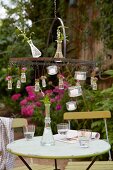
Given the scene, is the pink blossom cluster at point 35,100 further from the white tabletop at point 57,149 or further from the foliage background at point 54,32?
the white tabletop at point 57,149

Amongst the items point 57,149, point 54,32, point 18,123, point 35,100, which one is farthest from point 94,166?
point 54,32

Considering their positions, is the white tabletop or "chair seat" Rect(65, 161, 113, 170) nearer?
the white tabletop

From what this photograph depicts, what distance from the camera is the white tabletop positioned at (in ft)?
8.23

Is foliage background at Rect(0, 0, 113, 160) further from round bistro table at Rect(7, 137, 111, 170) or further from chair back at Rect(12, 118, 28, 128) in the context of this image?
round bistro table at Rect(7, 137, 111, 170)

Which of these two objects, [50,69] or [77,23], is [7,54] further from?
[50,69]

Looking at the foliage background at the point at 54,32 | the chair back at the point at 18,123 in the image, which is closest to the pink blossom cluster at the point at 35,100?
the foliage background at the point at 54,32

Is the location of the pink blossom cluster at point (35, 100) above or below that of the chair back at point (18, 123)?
below

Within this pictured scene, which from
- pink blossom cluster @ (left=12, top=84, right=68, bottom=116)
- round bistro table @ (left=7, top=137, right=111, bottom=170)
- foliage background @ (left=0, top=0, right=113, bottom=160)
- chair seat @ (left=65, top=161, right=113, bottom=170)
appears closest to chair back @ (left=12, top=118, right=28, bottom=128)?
round bistro table @ (left=7, top=137, right=111, bottom=170)

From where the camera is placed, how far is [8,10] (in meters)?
8.59

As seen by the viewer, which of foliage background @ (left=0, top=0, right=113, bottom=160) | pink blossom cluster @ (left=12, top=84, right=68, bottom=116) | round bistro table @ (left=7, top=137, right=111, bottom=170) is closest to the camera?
round bistro table @ (left=7, top=137, right=111, bottom=170)

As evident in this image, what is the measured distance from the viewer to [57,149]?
2.69m

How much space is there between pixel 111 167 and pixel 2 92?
22.3 ft

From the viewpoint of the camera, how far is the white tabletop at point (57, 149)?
2.51 meters

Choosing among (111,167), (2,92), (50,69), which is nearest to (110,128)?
(111,167)
